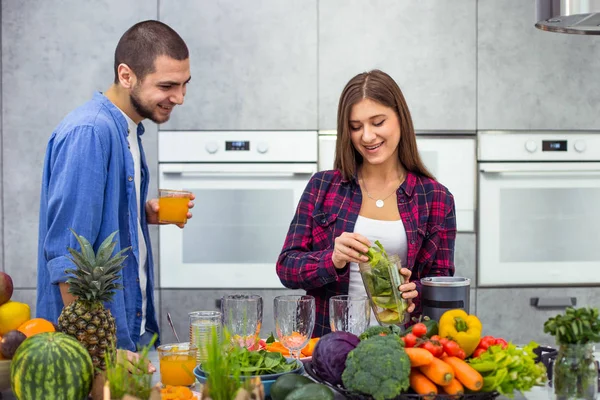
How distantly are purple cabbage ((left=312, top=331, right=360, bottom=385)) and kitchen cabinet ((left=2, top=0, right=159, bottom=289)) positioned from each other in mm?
2218

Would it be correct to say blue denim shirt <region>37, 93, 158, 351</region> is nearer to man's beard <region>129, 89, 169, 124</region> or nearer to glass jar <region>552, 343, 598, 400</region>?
man's beard <region>129, 89, 169, 124</region>

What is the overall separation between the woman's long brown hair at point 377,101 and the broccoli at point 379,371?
1008 millimetres

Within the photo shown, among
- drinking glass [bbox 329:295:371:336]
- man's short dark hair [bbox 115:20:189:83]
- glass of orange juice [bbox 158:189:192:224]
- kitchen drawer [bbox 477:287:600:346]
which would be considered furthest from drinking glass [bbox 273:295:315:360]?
kitchen drawer [bbox 477:287:600:346]

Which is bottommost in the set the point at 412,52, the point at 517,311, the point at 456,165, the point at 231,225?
the point at 517,311

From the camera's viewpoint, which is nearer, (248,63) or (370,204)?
(370,204)

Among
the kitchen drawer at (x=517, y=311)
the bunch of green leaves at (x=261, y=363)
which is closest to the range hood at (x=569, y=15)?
the bunch of green leaves at (x=261, y=363)

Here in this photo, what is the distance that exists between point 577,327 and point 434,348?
26 centimetres

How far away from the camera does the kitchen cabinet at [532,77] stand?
11.3 ft

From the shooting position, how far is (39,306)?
2.04 m

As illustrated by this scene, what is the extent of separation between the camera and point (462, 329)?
1358 mm

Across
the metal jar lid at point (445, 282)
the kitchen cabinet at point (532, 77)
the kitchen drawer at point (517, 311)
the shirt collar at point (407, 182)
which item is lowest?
the kitchen drawer at point (517, 311)

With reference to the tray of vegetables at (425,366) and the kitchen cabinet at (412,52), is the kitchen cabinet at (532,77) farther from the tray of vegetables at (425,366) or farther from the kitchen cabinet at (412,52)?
the tray of vegetables at (425,366)

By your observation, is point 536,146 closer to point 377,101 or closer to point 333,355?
point 377,101

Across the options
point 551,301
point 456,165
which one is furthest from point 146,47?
point 551,301
